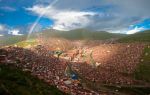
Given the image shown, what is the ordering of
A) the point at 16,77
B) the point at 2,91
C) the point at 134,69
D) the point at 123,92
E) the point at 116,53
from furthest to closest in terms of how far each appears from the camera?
the point at 116,53 < the point at 134,69 < the point at 123,92 < the point at 16,77 < the point at 2,91

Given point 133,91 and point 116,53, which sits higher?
point 116,53

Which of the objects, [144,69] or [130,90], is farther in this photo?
[144,69]

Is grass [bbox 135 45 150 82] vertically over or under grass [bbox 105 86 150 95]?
over

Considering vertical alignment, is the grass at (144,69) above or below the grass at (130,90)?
above

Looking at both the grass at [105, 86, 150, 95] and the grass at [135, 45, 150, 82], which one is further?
the grass at [135, 45, 150, 82]

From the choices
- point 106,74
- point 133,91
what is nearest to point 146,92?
point 133,91

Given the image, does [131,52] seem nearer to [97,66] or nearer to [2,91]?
[97,66]

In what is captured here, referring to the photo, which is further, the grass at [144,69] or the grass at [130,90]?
the grass at [144,69]

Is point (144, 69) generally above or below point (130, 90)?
above
